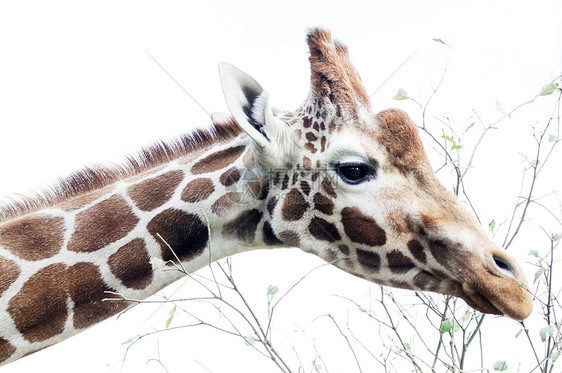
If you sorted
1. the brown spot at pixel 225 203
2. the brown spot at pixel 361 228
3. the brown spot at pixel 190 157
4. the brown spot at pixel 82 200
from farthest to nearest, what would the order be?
the brown spot at pixel 190 157 < the brown spot at pixel 82 200 < the brown spot at pixel 225 203 < the brown spot at pixel 361 228

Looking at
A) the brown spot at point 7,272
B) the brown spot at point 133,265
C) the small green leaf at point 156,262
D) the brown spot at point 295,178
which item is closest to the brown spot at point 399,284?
the brown spot at point 295,178

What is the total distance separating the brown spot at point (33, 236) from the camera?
416 centimetres

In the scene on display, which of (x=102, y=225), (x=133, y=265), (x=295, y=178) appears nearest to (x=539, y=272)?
(x=295, y=178)

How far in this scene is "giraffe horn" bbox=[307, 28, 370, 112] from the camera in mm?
4480

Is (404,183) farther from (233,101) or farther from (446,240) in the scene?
(233,101)

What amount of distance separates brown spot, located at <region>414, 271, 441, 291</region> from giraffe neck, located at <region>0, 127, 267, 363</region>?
1.11 m

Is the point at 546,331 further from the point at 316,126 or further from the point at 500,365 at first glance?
the point at 316,126

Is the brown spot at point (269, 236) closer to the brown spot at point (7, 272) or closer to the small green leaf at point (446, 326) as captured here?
the small green leaf at point (446, 326)

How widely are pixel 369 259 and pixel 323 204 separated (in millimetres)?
485

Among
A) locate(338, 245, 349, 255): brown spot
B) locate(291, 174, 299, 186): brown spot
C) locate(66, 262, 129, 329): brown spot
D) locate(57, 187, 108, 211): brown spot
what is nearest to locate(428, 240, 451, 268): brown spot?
locate(338, 245, 349, 255): brown spot

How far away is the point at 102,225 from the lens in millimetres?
4277

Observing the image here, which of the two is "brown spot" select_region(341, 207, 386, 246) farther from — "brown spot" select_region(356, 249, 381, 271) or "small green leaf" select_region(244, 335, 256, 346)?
"small green leaf" select_region(244, 335, 256, 346)

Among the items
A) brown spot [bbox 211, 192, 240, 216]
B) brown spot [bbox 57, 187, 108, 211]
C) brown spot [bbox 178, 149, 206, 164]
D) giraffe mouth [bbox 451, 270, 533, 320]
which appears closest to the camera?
giraffe mouth [bbox 451, 270, 533, 320]

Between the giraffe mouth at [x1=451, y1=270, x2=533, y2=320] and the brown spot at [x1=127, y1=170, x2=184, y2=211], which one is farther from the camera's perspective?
the brown spot at [x1=127, y1=170, x2=184, y2=211]
